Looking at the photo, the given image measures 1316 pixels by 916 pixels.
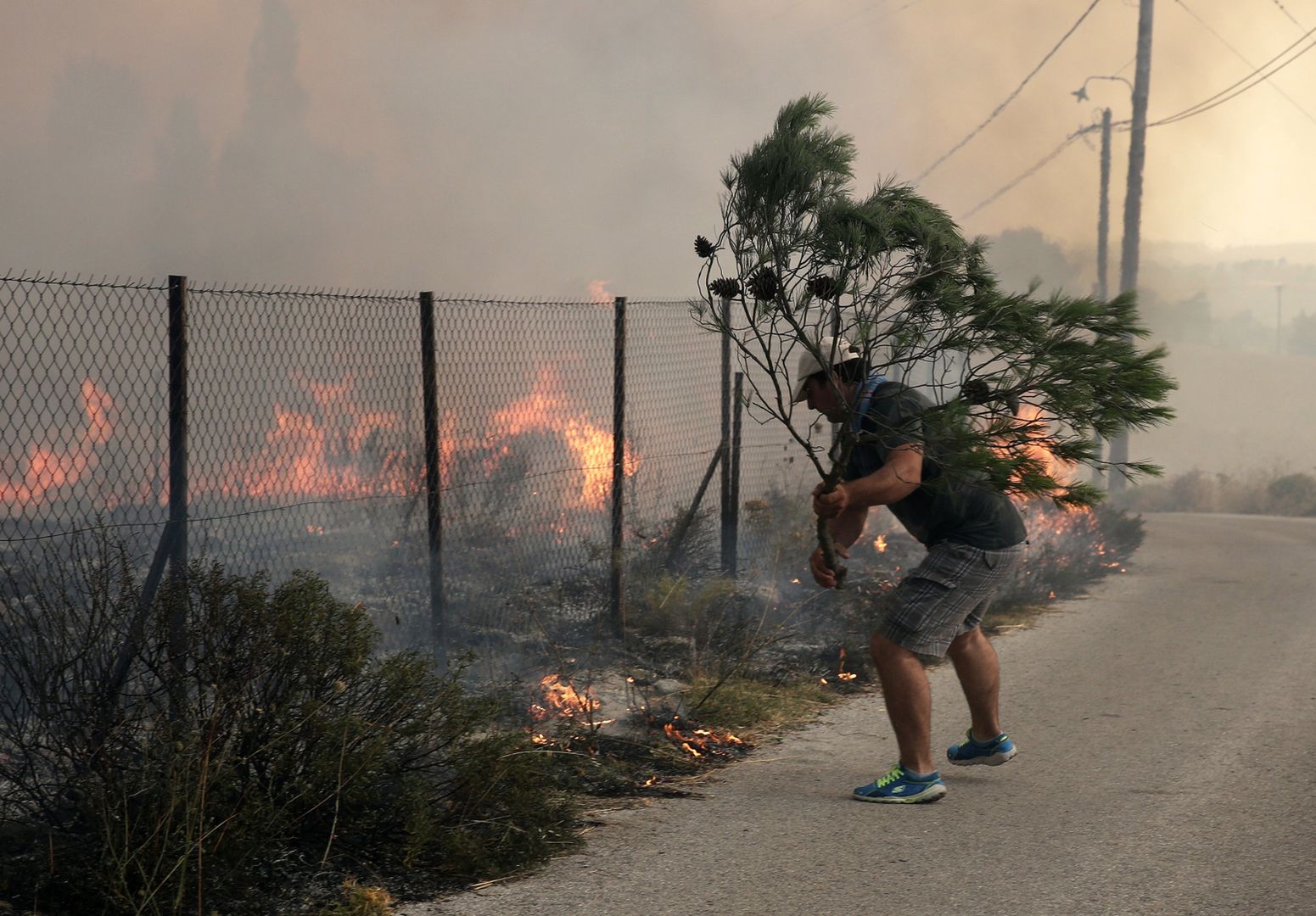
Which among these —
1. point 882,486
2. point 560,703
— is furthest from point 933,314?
point 560,703

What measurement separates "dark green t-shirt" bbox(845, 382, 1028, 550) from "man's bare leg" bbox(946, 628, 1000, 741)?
1.51ft

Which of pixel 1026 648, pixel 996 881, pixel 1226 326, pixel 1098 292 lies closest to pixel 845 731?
pixel 996 881

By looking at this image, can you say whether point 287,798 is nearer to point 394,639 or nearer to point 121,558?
point 121,558

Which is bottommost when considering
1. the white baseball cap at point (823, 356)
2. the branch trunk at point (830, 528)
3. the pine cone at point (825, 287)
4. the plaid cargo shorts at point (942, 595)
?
the plaid cargo shorts at point (942, 595)

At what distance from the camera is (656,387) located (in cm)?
1984

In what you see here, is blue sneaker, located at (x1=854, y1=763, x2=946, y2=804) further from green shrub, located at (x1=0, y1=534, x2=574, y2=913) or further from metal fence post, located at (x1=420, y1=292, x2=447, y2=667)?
metal fence post, located at (x1=420, y1=292, x2=447, y2=667)

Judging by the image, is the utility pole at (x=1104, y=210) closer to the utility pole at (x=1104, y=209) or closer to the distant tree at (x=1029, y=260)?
the utility pole at (x=1104, y=209)

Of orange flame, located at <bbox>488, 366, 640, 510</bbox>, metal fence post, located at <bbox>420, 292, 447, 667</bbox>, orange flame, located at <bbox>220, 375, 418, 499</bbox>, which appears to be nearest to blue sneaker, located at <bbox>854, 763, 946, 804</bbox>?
metal fence post, located at <bbox>420, 292, 447, 667</bbox>

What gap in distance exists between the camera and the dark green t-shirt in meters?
5.00

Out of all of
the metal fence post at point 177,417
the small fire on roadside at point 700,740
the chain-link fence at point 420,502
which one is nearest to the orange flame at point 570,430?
the chain-link fence at point 420,502

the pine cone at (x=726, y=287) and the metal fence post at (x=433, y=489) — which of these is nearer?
the pine cone at (x=726, y=287)

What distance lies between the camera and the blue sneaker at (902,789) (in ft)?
16.4

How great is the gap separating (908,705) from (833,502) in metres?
0.82

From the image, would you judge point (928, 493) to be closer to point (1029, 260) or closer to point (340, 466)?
point (340, 466)
